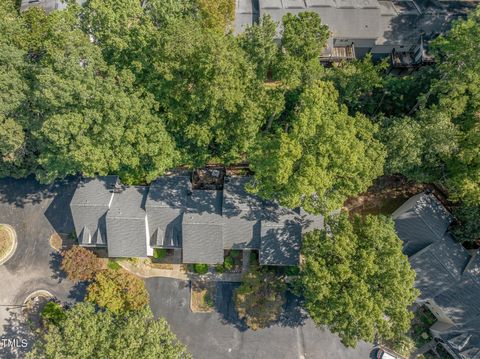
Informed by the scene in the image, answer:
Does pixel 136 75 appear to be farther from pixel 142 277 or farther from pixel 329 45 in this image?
pixel 329 45

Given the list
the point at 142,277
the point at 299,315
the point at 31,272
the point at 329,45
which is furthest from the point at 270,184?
the point at 31,272

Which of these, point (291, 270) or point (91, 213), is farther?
point (291, 270)

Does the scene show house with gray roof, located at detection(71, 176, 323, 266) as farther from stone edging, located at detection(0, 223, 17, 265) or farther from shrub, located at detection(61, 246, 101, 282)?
stone edging, located at detection(0, 223, 17, 265)

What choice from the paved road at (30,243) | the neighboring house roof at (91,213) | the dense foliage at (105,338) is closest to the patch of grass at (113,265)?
the neighboring house roof at (91,213)

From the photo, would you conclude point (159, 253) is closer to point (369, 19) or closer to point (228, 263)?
point (228, 263)

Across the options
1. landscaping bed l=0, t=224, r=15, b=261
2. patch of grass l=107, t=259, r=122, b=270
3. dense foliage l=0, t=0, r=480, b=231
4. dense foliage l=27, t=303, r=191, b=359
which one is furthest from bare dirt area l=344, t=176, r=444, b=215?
landscaping bed l=0, t=224, r=15, b=261

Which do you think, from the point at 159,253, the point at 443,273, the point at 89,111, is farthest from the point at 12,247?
the point at 443,273

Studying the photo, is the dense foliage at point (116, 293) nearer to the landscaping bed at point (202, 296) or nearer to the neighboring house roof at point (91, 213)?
the neighboring house roof at point (91, 213)
